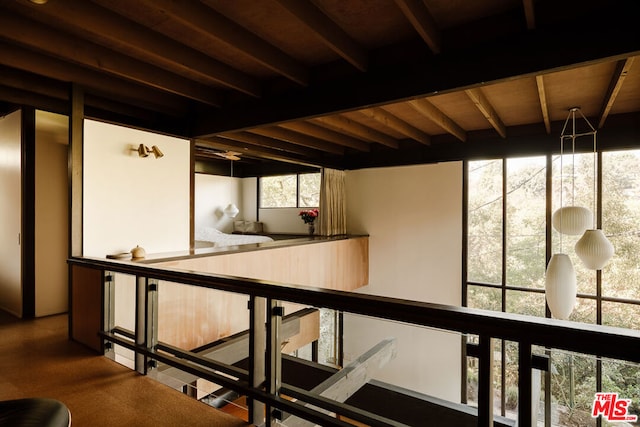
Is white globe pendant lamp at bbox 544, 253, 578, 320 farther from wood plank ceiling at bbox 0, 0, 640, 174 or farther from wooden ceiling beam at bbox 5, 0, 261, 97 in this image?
wooden ceiling beam at bbox 5, 0, 261, 97

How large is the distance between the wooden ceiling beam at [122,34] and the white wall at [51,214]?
6.71 feet

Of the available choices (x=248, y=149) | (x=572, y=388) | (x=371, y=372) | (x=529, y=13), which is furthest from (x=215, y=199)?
(x=572, y=388)

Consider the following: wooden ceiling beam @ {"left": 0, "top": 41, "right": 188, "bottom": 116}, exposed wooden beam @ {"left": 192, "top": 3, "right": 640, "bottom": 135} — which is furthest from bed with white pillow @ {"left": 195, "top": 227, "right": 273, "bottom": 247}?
exposed wooden beam @ {"left": 192, "top": 3, "right": 640, "bottom": 135}

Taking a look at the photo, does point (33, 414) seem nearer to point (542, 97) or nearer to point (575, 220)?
point (575, 220)

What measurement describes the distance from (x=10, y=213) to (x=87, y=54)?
2539 mm

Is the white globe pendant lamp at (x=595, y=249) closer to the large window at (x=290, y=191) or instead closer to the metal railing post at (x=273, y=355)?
the metal railing post at (x=273, y=355)

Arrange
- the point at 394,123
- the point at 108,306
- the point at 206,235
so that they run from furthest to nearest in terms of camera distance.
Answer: the point at 206,235, the point at 394,123, the point at 108,306

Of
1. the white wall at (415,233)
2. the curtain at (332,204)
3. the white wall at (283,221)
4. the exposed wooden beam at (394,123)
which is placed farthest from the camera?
the white wall at (283,221)

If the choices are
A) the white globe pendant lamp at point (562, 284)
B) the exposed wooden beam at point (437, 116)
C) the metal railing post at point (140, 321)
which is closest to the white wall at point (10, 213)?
the metal railing post at point (140, 321)

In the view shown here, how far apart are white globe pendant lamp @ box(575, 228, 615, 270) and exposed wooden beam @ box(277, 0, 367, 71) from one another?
252 centimetres

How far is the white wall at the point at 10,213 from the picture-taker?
380 centimetres

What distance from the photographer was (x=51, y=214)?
3.97 metres

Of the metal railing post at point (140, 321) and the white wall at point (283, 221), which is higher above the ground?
the white wall at point (283, 221)

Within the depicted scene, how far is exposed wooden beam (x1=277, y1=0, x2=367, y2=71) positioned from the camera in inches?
78.8
